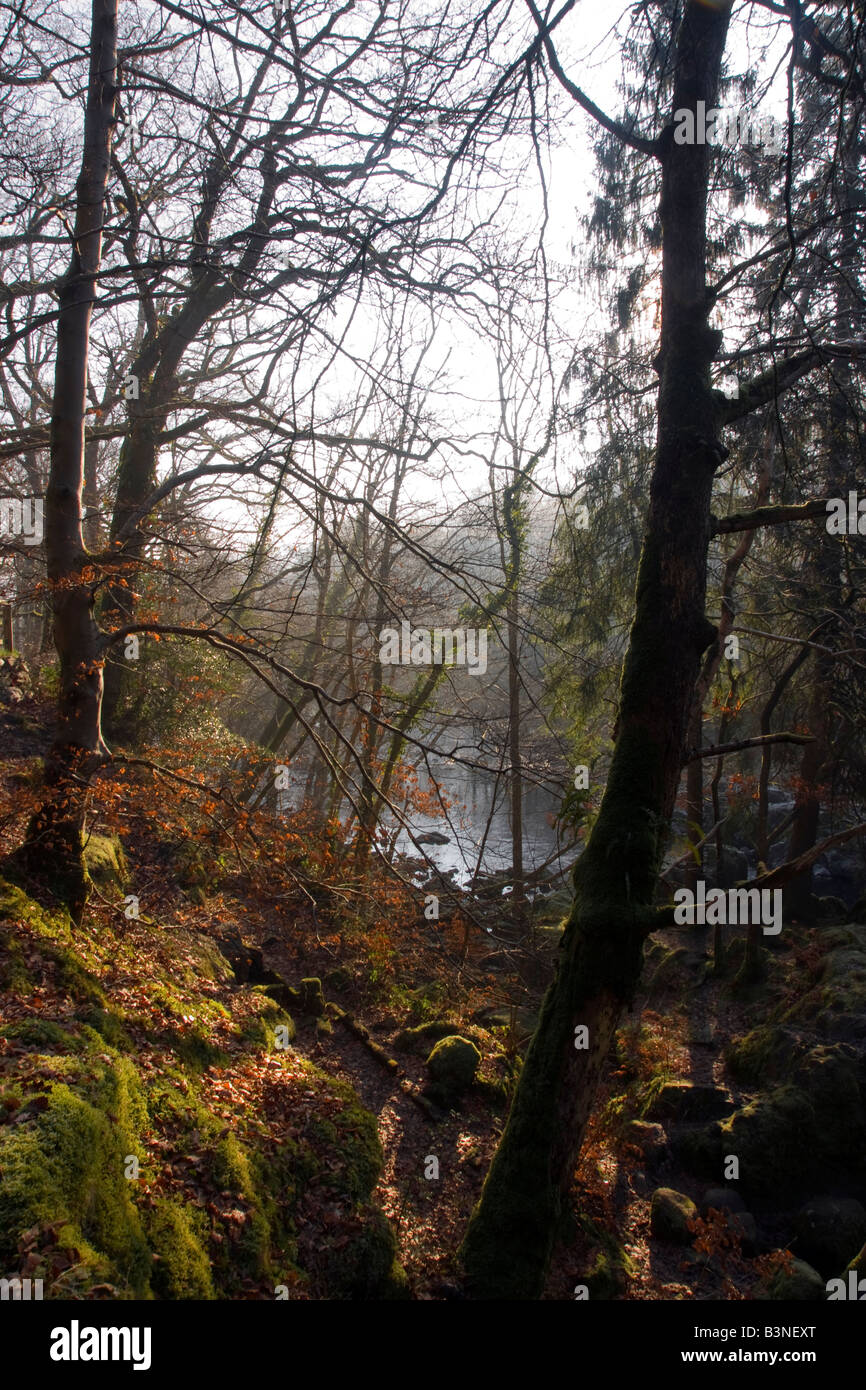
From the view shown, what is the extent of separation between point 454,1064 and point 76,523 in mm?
6355

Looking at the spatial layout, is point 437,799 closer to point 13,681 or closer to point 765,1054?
point 765,1054

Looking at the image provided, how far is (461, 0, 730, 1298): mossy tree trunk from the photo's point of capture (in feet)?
12.7

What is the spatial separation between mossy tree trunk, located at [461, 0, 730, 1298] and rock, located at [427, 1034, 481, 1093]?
3753 mm

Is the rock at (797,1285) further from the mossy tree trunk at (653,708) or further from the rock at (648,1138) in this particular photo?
the mossy tree trunk at (653,708)

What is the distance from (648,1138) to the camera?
24.5 feet

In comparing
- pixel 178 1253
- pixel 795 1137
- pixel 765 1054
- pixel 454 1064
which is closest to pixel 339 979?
pixel 454 1064

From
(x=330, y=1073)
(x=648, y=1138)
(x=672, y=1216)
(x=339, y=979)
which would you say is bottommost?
(x=672, y=1216)

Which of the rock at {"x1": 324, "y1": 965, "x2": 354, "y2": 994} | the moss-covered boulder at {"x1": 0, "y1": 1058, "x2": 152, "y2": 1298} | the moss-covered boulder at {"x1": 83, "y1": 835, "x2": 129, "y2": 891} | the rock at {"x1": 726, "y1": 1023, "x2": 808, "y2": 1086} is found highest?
the moss-covered boulder at {"x1": 83, "y1": 835, "x2": 129, "y2": 891}

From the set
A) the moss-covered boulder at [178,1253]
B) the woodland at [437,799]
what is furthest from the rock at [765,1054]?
the moss-covered boulder at [178,1253]

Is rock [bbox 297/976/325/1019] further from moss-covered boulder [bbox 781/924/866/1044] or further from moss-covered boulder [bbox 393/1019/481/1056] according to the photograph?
moss-covered boulder [bbox 781/924/866/1044]

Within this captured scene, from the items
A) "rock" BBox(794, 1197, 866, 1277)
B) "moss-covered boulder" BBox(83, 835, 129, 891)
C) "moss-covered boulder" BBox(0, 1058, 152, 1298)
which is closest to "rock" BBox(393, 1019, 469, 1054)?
"moss-covered boulder" BBox(83, 835, 129, 891)

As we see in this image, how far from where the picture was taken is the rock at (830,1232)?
6.20 m
